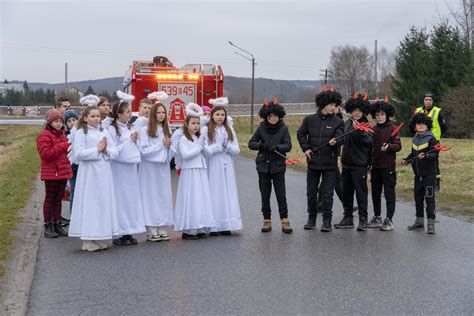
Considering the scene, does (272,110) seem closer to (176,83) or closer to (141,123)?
(141,123)

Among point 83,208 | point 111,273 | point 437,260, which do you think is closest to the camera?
point 111,273

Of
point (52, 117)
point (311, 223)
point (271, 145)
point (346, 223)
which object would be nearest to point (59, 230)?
point (52, 117)

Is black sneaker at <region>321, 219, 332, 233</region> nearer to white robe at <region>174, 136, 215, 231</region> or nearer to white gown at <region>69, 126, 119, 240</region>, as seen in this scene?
white robe at <region>174, 136, 215, 231</region>

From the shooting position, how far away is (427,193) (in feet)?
30.3

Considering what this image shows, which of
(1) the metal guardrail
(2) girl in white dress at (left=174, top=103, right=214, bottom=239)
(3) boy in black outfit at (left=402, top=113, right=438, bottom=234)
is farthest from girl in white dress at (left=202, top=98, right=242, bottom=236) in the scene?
(1) the metal guardrail

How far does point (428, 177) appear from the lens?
926 cm

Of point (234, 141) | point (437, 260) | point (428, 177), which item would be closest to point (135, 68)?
point (234, 141)

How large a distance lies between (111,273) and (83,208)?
138cm

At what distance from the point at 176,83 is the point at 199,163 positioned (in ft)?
36.0

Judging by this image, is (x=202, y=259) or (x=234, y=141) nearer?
(x=202, y=259)

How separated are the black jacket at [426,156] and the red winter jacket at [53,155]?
5.01m

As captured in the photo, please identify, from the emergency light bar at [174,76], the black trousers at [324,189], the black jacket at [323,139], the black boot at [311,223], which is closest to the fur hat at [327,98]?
the black jacket at [323,139]

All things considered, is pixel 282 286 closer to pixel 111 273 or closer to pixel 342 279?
pixel 342 279

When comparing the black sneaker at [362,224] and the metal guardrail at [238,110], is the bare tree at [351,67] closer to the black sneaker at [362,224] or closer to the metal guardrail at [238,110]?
the metal guardrail at [238,110]
